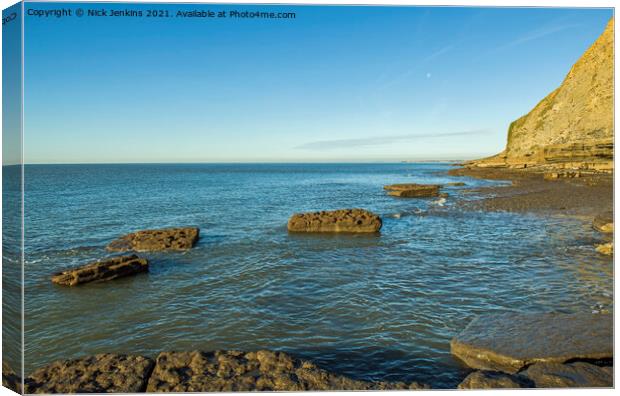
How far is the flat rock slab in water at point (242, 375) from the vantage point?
293 inches

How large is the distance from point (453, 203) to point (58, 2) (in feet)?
124

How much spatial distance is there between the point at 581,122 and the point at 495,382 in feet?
225

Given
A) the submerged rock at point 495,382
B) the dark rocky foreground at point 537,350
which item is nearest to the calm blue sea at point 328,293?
the dark rocky foreground at point 537,350

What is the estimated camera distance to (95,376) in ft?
25.6

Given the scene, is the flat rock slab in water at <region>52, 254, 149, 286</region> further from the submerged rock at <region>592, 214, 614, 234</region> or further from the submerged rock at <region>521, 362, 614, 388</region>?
the submerged rock at <region>592, 214, 614, 234</region>

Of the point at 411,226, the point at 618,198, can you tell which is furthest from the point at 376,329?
the point at 411,226

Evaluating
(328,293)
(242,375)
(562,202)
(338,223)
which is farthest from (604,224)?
(242,375)

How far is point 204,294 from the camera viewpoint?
14.5 meters

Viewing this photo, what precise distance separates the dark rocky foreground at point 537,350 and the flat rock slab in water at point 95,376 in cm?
597

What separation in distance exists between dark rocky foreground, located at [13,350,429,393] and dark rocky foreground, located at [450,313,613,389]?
200 centimetres

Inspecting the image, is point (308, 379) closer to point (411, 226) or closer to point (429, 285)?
point (429, 285)

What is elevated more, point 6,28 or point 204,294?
point 6,28

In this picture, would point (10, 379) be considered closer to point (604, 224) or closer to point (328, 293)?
point (328, 293)

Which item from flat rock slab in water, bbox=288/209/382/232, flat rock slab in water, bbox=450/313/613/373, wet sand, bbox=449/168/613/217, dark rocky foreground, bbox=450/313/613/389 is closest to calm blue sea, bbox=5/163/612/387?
flat rock slab in water, bbox=450/313/613/373
